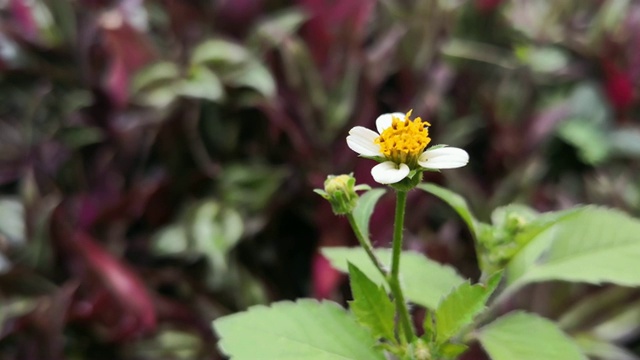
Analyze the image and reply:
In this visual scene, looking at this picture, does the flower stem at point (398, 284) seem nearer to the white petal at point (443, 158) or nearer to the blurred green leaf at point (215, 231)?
the white petal at point (443, 158)

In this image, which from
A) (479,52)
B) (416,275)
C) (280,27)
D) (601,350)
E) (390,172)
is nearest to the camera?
(390,172)

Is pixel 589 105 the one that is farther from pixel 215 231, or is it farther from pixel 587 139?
pixel 215 231

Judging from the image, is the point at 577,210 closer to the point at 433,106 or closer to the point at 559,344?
the point at 559,344

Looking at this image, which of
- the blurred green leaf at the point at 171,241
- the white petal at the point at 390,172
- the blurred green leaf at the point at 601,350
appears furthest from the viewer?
the blurred green leaf at the point at 171,241

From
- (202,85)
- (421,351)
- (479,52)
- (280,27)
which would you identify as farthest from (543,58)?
(421,351)

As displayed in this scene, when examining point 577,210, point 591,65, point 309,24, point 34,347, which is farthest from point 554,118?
point 34,347

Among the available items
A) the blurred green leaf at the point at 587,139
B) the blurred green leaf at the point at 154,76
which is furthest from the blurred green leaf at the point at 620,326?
the blurred green leaf at the point at 154,76
